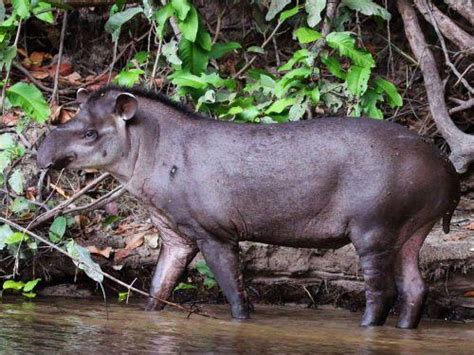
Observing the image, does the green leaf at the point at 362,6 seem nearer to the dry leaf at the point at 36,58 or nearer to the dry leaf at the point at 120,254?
the dry leaf at the point at 120,254

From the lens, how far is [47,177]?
1080 centimetres

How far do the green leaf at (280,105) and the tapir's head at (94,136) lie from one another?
55.7 inches

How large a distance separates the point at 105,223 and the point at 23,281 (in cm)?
93

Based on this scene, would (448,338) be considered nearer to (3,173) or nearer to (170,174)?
(170,174)

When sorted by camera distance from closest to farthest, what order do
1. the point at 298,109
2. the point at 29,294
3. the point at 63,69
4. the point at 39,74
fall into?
the point at 29,294
the point at 298,109
the point at 39,74
the point at 63,69

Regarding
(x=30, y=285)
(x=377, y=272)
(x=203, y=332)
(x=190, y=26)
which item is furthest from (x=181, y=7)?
(x=203, y=332)

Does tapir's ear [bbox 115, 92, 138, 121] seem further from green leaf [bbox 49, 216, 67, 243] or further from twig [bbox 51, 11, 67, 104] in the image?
twig [bbox 51, 11, 67, 104]

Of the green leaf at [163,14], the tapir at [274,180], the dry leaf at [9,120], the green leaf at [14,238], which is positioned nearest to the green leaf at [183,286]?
the tapir at [274,180]

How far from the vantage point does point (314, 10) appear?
33.1 ft

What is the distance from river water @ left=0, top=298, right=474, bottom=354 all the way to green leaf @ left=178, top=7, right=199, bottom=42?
2.35 meters

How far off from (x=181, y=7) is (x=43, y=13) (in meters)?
1.39

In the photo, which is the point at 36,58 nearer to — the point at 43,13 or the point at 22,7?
the point at 43,13

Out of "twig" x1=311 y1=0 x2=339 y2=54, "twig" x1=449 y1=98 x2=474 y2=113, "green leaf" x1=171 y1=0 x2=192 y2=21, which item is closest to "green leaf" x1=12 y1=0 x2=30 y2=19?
"green leaf" x1=171 y1=0 x2=192 y2=21

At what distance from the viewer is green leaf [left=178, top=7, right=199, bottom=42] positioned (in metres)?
9.87
